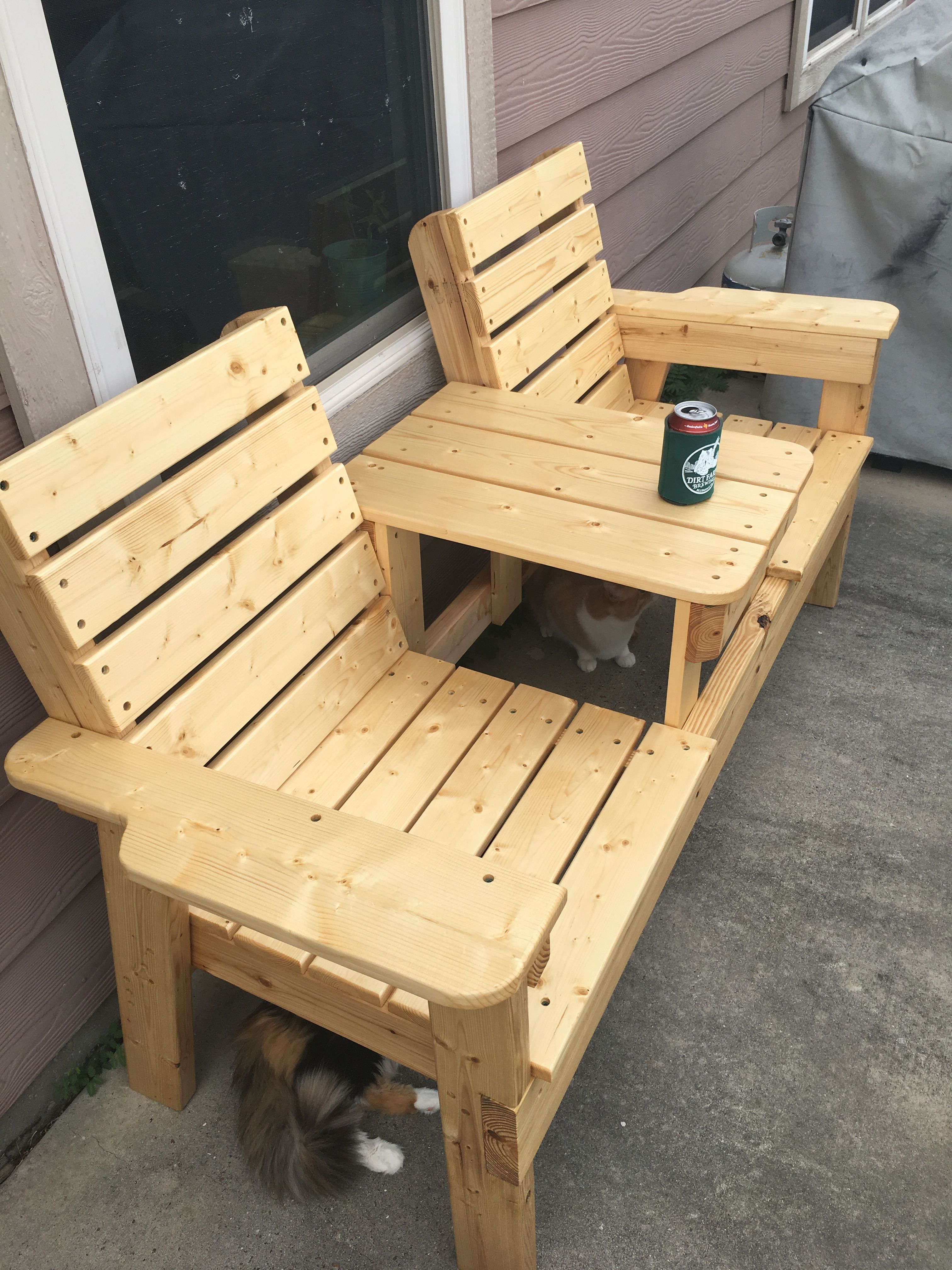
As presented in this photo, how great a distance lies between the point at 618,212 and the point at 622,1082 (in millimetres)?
2556

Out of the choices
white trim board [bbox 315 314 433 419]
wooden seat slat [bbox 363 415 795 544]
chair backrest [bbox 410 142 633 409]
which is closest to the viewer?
wooden seat slat [bbox 363 415 795 544]

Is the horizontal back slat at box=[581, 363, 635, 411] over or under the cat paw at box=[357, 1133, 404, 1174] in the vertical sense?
over

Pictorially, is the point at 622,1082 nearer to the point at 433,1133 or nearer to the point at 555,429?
the point at 433,1133

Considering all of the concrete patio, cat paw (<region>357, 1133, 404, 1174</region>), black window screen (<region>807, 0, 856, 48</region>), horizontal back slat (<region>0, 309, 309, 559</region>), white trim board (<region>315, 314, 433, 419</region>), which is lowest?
the concrete patio

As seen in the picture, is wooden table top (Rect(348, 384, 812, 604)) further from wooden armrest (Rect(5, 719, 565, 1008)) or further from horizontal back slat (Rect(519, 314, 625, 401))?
wooden armrest (Rect(5, 719, 565, 1008))

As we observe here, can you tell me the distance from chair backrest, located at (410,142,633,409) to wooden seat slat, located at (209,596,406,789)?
2.27 feet

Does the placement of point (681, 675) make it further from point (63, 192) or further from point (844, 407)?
point (844, 407)

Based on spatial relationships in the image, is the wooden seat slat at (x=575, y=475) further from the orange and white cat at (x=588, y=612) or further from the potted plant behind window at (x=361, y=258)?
the orange and white cat at (x=588, y=612)

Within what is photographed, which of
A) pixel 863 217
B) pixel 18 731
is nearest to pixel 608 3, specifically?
pixel 863 217

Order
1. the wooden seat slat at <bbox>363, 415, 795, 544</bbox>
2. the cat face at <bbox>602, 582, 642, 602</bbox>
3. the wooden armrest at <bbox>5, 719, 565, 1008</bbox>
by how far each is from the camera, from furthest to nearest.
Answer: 1. the cat face at <bbox>602, 582, 642, 602</bbox>
2. the wooden seat slat at <bbox>363, 415, 795, 544</bbox>
3. the wooden armrest at <bbox>5, 719, 565, 1008</bbox>

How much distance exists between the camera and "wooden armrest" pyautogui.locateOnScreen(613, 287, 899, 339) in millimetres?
2326

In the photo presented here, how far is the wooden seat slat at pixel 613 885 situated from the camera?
1251 millimetres

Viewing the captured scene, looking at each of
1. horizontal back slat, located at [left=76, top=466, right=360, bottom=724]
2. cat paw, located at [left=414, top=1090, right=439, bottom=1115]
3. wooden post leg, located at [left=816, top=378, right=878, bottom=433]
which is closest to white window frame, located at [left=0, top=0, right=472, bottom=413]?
horizontal back slat, located at [left=76, top=466, right=360, bottom=724]

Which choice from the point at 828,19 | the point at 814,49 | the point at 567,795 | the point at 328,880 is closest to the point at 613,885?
the point at 567,795
